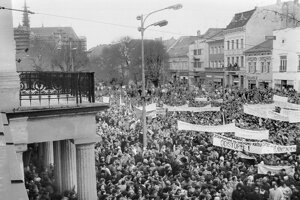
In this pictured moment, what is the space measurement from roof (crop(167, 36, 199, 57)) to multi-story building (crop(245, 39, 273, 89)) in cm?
3081

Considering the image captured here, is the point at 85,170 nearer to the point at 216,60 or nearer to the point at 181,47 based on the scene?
the point at 216,60

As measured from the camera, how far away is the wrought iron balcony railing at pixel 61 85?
10.6 metres

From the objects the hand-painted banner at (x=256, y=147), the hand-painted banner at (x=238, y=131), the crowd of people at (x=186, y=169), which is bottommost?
the crowd of people at (x=186, y=169)

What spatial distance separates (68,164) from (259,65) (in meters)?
47.3

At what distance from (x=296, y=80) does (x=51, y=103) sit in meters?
41.6

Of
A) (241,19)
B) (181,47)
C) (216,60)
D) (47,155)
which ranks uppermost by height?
(241,19)

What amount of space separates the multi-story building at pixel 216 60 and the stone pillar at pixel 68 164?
5783 cm

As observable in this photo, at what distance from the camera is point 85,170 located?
1105cm

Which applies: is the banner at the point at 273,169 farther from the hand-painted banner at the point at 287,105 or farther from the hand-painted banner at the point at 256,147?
the hand-painted banner at the point at 287,105

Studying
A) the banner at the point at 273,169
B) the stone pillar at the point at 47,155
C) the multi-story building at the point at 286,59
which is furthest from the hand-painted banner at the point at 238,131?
the multi-story building at the point at 286,59

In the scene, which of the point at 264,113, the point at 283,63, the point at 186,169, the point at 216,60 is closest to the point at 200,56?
the point at 216,60

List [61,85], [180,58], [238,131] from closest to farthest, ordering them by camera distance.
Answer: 1. [61,85]
2. [238,131]
3. [180,58]

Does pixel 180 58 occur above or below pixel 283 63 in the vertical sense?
above

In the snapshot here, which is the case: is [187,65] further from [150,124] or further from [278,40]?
[150,124]
